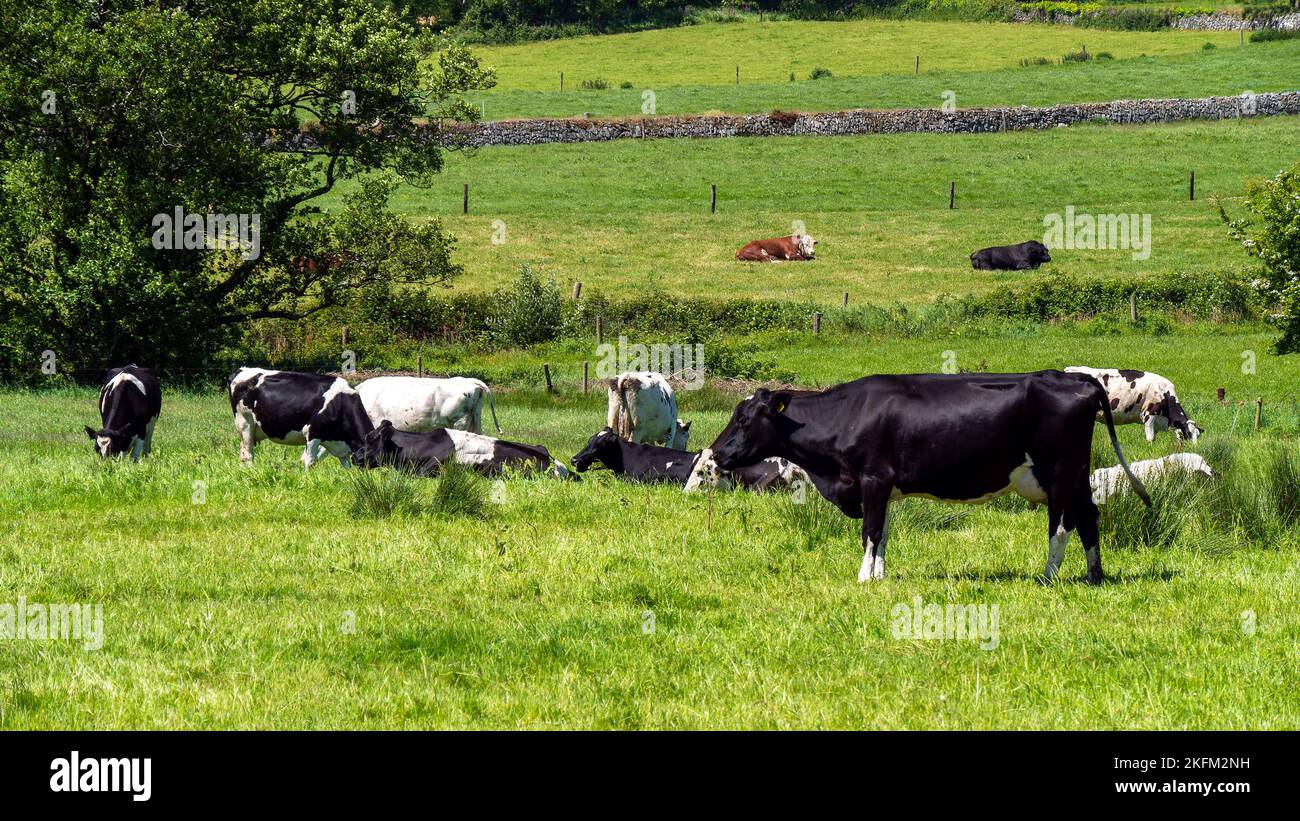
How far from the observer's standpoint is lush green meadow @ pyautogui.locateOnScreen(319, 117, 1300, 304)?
51219mm

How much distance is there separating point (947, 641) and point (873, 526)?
271 cm

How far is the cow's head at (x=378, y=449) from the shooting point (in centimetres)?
2095

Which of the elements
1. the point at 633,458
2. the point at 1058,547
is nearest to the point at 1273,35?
the point at 633,458

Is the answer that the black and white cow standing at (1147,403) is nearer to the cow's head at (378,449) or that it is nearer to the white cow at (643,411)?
the white cow at (643,411)

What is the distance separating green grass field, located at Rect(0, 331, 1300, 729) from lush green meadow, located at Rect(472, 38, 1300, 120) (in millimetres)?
65787

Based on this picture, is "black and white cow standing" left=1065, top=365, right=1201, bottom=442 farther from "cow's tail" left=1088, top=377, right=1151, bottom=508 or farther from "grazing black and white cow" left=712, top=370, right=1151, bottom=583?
"grazing black and white cow" left=712, top=370, right=1151, bottom=583

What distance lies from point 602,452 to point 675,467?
1.42 metres

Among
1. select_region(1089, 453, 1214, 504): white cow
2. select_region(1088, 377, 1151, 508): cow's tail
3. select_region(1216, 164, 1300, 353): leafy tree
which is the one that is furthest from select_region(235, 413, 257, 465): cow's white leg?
select_region(1216, 164, 1300, 353): leafy tree

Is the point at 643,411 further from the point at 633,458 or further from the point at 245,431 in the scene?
the point at 245,431

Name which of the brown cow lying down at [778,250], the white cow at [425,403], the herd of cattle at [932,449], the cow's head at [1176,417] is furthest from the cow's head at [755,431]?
the brown cow lying down at [778,250]

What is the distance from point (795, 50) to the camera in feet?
355

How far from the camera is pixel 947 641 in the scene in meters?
10.5
